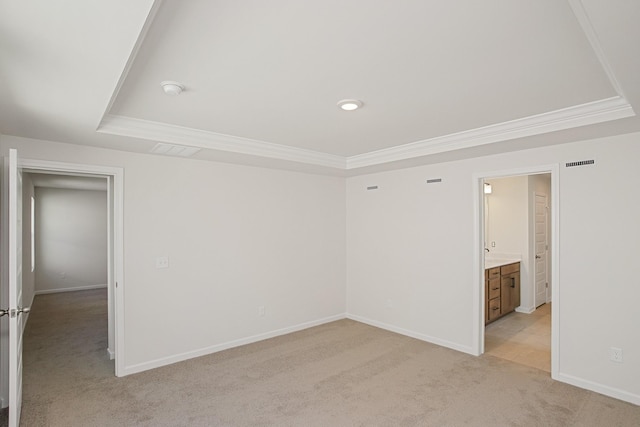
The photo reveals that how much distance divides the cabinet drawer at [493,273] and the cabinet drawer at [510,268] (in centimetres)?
15

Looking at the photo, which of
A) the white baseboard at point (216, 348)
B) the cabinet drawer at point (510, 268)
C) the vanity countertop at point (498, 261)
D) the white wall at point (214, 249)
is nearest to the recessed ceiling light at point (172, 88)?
the white wall at point (214, 249)

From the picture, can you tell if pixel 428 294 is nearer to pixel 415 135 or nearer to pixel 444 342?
pixel 444 342

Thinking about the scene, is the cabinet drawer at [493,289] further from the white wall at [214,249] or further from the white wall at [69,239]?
the white wall at [69,239]

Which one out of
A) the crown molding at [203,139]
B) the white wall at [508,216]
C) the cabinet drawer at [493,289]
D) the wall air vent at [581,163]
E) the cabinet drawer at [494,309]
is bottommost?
the cabinet drawer at [494,309]

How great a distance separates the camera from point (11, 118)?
8.30 ft

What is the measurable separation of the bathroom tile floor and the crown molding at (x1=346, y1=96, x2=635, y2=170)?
239 cm

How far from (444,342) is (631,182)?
2523 mm

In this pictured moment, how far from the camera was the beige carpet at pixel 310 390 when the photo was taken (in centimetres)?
275

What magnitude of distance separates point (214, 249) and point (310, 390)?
192 centimetres

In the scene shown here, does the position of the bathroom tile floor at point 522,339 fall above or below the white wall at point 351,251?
below

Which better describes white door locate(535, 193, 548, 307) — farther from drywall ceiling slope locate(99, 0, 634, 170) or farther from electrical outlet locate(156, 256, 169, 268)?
electrical outlet locate(156, 256, 169, 268)

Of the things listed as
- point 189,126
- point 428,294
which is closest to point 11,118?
point 189,126

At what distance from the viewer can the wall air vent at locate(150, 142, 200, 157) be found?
339cm

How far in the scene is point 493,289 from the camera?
16.9ft
